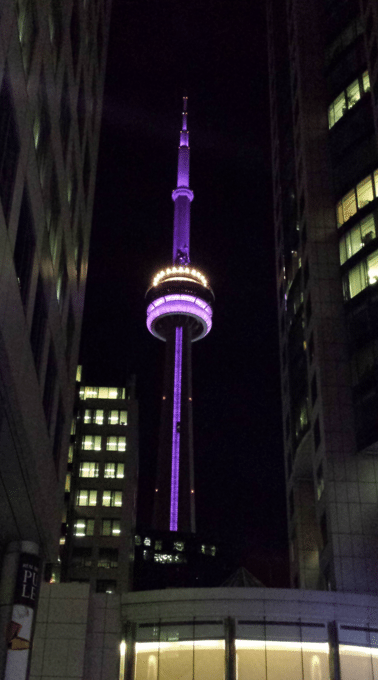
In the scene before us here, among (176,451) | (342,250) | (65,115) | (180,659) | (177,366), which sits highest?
(177,366)

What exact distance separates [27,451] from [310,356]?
3316cm

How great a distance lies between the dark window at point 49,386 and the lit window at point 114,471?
227ft

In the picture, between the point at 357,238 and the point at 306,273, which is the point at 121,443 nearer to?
the point at 306,273

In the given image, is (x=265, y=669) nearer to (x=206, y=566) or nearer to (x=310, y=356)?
(x=310, y=356)

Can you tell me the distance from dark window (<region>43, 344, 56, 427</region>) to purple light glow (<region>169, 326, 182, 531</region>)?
89.5 metres

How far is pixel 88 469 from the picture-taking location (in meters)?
109

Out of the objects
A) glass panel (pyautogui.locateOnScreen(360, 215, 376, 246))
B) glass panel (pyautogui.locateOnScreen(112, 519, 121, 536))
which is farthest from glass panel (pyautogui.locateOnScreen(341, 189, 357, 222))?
glass panel (pyautogui.locateOnScreen(112, 519, 121, 536))

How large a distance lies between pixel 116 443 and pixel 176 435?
23403 mm

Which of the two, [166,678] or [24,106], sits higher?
[24,106]

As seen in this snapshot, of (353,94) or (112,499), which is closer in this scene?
(353,94)

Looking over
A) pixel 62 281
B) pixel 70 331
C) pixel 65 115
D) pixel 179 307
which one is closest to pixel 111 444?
pixel 179 307

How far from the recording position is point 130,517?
107188mm

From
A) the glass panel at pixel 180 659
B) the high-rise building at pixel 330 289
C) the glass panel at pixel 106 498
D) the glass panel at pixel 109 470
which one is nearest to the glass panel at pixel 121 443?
the glass panel at pixel 109 470

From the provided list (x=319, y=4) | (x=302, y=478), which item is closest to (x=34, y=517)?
(x=302, y=478)
